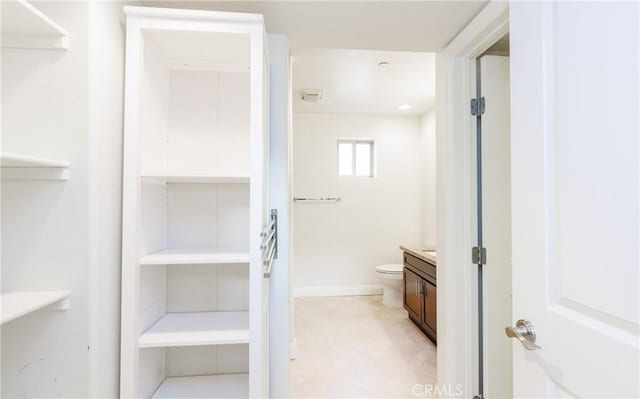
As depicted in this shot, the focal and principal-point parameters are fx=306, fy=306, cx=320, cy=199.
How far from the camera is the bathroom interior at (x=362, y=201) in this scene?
10.5ft

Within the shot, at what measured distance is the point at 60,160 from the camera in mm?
948

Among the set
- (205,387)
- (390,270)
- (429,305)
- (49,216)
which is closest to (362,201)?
(390,270)

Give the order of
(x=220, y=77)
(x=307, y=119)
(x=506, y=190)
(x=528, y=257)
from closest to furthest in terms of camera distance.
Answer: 1. (x=528, y=257)
2. (x=220, y=77)
3. (x=506, y=190)
4. (x=307, y=119)

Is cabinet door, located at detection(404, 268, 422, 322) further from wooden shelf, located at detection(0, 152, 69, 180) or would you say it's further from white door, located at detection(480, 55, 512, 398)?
wooden shelf, located at detection(0, 152, 69, 180)

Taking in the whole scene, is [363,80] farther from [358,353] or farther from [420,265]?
[358,353]

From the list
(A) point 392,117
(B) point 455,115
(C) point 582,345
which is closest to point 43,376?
(C) point 582,345

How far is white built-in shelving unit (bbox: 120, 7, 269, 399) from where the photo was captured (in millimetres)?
1122

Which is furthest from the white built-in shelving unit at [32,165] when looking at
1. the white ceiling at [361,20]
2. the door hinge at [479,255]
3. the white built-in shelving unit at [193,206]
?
the door hinge at [479,255]

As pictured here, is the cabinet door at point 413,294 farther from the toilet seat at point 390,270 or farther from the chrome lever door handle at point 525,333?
the chrome lever door handle at point 525,333

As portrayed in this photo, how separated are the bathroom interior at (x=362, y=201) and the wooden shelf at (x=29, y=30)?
2214mm

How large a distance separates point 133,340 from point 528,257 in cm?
135

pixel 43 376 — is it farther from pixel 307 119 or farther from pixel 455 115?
pixel 307 119

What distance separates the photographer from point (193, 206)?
4.76ft

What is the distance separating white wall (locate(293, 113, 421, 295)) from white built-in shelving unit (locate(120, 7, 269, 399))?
8.73ft
